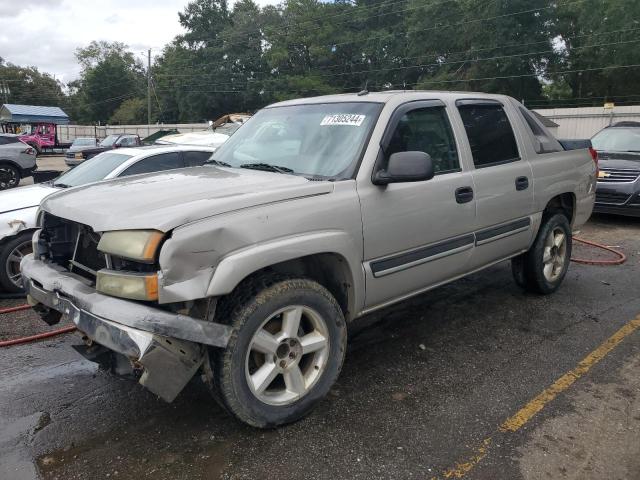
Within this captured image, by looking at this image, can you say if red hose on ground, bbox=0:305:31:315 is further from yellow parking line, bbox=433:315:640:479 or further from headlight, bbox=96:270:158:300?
yellow parking line, bbox=433:315:640:479

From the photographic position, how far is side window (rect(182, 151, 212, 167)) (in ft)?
22.7


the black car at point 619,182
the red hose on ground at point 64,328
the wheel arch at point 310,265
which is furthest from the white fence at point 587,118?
the wheel arch at point 310,265

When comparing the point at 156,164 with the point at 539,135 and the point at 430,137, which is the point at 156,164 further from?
the point at 539,135

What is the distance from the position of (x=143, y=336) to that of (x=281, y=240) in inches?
33.0

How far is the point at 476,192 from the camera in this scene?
160 inches

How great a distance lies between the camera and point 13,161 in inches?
569

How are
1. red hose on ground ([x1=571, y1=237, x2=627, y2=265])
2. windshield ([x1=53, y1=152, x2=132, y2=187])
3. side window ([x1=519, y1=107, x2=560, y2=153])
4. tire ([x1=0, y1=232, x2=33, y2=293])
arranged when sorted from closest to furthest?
side window ([x1=519, y1=107, x2=560, y2=153]), tire ([x1=0, y1=232, x2=33, y2=293]), windshield ([x1=53, y1=152, x2=132, y2=187]), red hose on ground ([x1=571, y1=237, x2=627, y2=265])

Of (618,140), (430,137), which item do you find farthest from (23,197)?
(618,140)

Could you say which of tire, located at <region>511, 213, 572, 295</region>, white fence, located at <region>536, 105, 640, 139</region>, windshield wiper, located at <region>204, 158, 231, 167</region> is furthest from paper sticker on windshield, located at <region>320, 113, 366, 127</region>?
white fence, located at <region>536, 105, 640, 139</region>

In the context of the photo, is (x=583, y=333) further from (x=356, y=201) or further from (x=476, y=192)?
(x=356, y=201)

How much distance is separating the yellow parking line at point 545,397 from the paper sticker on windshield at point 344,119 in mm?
2044

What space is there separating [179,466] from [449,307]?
3.03 meters

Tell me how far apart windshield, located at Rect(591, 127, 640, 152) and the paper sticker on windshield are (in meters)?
8.55

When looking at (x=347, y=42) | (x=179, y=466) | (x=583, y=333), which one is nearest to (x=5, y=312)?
(x=179, y=466)
